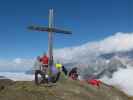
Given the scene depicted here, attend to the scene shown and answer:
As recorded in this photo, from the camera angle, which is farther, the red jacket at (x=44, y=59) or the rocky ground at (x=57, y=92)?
the red jacket at (x=44, y=59)

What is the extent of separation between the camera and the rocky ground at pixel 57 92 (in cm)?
4031

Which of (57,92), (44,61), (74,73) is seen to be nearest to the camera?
(57,92)

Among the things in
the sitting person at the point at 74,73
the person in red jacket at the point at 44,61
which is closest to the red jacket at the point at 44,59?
the person in red jacket at the point at 44,61

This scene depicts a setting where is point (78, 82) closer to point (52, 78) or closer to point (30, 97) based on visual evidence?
point (52, 78)

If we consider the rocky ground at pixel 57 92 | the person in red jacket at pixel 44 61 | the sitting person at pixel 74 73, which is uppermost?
the person in red jacket at pixel 44 61

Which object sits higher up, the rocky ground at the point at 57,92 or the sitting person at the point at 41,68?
the sitting person at the point at 41,68

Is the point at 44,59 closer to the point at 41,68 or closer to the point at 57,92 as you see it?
the point at 41,68

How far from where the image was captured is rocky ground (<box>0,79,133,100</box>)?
132ft

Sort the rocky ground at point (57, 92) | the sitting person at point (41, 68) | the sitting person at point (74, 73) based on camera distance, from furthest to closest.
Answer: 1. the sitting person at point (74, 73)
2. the sitting person at point (41, 68)
3. the rocky ground at point (57, 92)

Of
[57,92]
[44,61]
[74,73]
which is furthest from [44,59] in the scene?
[74,73]

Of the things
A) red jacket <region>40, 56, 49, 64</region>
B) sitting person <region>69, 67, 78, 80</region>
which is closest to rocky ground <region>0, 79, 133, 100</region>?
red jacket <region>40, 56, 49, 64</region>

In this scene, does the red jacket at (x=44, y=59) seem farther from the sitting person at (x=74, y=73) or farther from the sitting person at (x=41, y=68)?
the sitting person at (x=74, y=73)

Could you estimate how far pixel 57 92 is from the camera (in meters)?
42.4

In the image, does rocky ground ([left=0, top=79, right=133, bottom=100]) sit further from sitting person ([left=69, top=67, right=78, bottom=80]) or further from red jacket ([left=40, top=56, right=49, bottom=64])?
sitting person ([left=69, top=67, right=78, bottom=80])
